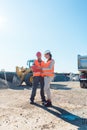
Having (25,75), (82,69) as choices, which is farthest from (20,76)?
(82,69)

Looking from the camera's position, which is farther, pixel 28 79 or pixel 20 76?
pixel 20 76

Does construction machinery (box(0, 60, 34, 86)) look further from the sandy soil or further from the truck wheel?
the sandy soil

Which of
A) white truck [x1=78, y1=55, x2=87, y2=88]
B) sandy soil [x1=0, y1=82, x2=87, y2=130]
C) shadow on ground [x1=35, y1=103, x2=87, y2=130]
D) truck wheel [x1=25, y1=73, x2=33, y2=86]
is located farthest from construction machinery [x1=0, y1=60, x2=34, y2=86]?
shadow on ground [x1=35, y1=103, x2=87, y2=130]

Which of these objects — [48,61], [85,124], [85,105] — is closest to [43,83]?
[48,61]

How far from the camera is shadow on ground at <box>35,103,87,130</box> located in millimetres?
6805


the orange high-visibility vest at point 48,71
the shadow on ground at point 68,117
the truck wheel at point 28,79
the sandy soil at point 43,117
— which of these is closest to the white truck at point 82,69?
the truck wheel at point 28,79

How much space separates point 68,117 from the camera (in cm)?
745

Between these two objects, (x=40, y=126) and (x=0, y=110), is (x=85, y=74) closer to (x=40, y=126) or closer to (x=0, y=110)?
(x=0, y=110)

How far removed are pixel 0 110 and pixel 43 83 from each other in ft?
5.93

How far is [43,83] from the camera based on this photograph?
957cm

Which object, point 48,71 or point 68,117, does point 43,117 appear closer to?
point 68,117

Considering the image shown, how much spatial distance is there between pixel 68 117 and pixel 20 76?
51.6ft

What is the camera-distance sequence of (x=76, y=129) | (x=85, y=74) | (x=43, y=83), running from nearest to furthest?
(x=76, y=129)
(x=43, y=83)
(x=85, y=74)

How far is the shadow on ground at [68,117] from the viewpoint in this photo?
680cm
